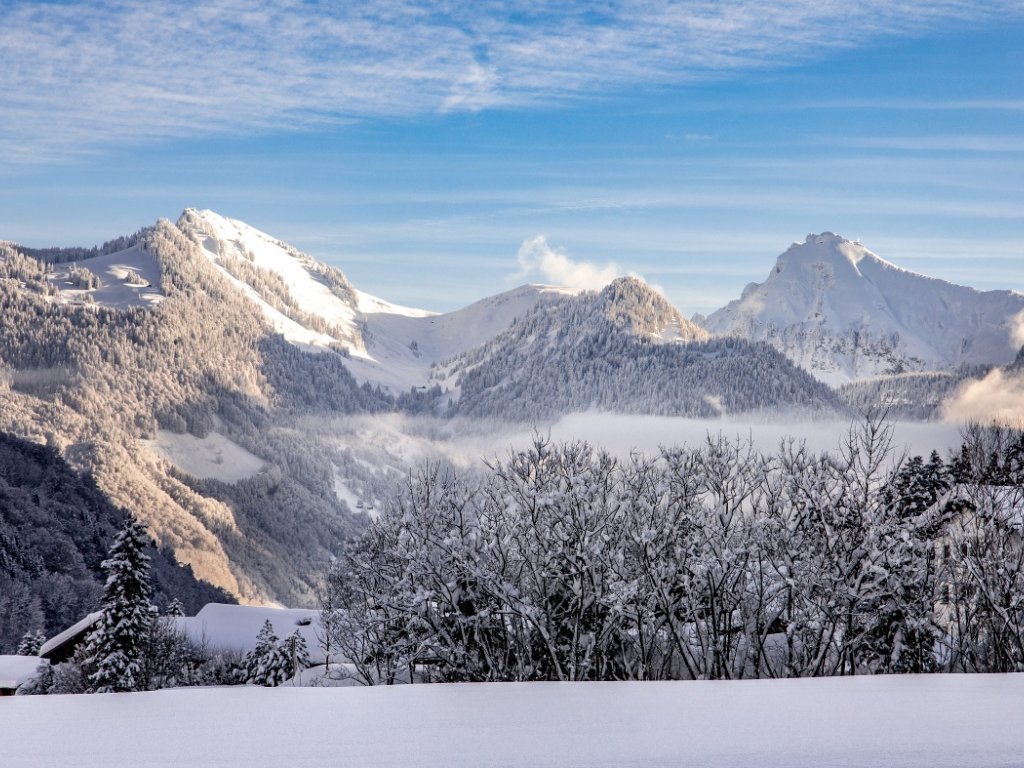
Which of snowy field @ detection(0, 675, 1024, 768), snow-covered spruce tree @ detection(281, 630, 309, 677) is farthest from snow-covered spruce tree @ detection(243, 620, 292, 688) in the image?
snowy field @ detection(0, 675, 1024, 768)

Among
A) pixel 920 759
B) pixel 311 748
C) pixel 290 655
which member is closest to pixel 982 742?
pixel 920 759

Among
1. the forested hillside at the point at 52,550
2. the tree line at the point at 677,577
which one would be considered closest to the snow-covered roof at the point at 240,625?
the forested hillside at the point at 52,550

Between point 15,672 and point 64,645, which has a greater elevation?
point 64,645

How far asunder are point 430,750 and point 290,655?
4689 centimetres

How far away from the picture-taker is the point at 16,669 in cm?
5206

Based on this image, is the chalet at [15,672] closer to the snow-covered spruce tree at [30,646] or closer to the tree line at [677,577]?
the snow-covered spruce tree at [30,646]

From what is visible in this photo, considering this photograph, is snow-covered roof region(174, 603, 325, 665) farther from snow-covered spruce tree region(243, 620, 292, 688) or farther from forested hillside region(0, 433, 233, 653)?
forested hillside region(0, 433, 233, 653)

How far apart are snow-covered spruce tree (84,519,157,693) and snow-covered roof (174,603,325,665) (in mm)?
31734

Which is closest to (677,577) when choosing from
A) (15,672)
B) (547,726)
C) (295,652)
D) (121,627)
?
(547,726)

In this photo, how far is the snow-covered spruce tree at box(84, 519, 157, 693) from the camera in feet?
114

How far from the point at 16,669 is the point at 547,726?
47.2 metres

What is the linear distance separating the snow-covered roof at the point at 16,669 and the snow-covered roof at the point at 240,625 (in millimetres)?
14624

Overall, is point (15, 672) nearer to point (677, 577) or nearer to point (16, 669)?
point (16, 669)

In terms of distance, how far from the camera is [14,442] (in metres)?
158
